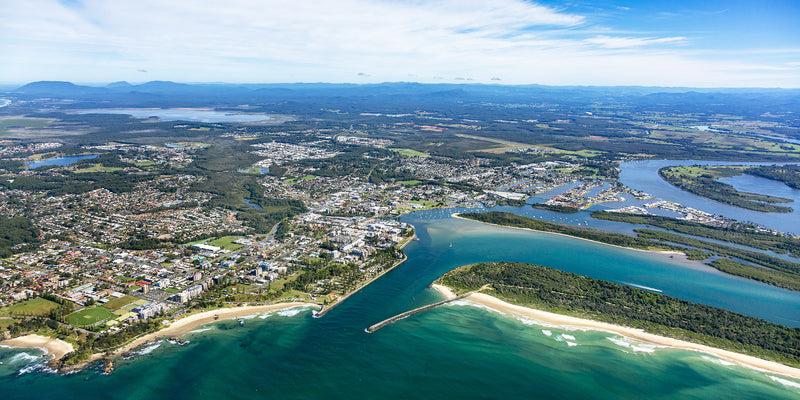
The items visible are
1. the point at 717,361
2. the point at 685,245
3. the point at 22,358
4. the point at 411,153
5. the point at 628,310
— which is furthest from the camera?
the point at 411,153

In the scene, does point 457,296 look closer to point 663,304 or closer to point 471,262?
point 471,262

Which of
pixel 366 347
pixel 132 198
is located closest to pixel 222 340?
pixel 366 347

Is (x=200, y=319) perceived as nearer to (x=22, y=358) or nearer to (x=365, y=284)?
(x=22, y=358)

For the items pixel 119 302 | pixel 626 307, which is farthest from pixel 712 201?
pixel 119 302

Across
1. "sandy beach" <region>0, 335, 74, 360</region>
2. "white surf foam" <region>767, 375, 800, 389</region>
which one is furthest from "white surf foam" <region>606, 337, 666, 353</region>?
"sandy beach" <region>0, 335, 74, 360</region>

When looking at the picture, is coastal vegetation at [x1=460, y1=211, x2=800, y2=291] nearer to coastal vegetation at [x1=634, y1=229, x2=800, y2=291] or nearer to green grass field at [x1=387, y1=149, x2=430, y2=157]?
coastal vegetation at [x1=634, y1=229, x2=800, y2=291]

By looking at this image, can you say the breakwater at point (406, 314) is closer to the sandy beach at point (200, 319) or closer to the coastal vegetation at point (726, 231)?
the sandy beach at point (200, 319)

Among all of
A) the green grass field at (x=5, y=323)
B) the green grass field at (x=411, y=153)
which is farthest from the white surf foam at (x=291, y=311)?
the green grass field at (x=411, y=153)
